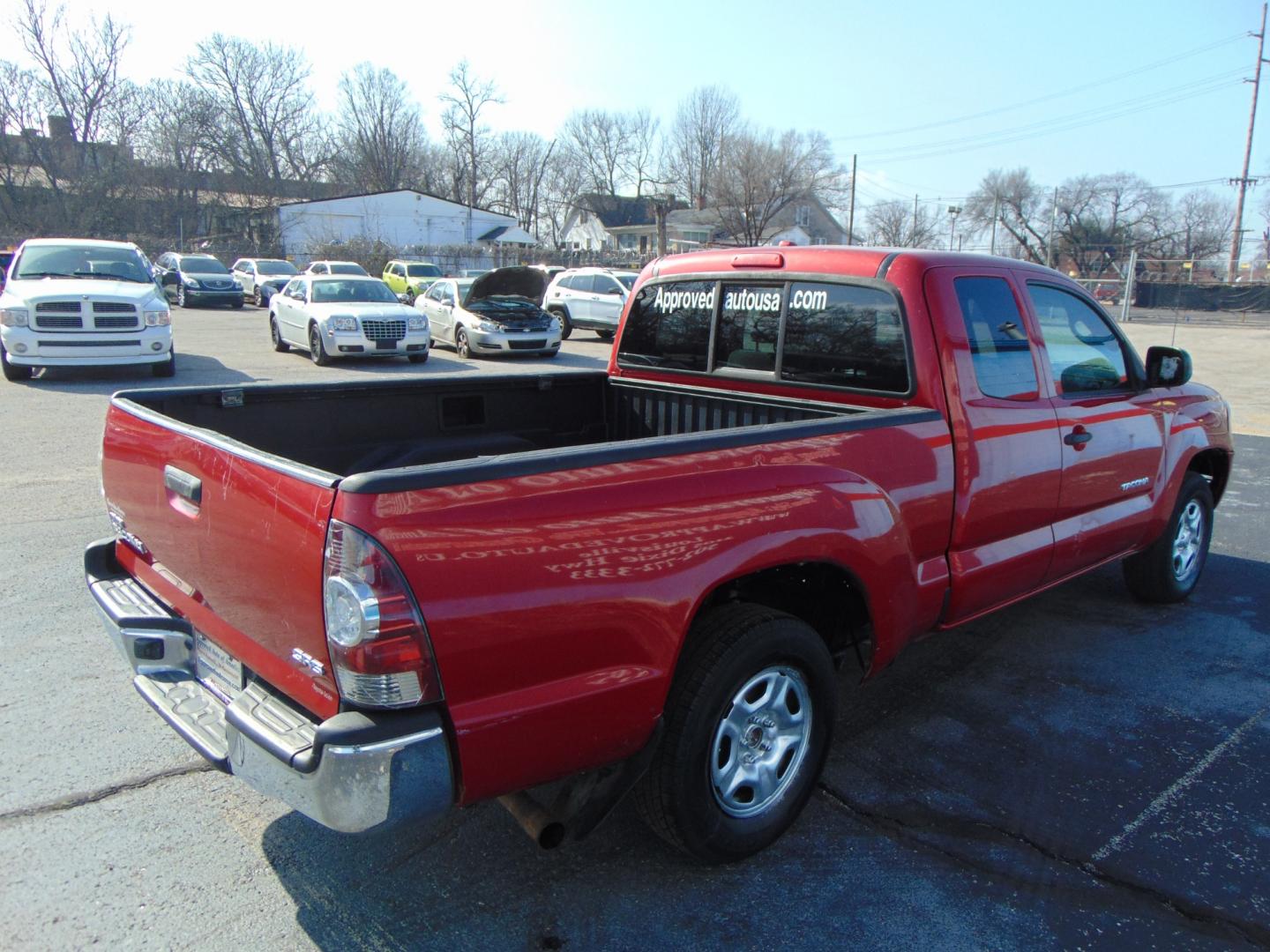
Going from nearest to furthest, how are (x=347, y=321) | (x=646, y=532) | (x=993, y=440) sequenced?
1. (x=646, y=532)
2. (x=993, y=440)
3. (x=347, y=321)

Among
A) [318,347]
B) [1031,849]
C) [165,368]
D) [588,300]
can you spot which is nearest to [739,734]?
[1031,849]

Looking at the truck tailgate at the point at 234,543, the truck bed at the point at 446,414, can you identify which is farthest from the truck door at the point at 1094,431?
the truck tailgate at the point at 234,543

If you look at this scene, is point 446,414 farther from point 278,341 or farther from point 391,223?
point 391,223

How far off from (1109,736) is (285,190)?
7626 centimetres

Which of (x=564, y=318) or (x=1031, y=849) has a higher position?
(x=564, y=318)

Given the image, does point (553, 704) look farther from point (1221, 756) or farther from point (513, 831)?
point (1221, 756)

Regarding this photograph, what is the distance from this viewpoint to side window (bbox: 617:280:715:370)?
436cm

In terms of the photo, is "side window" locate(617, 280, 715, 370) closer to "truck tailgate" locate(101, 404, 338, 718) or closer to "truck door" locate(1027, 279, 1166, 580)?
"truck door" locate(1027, 279, 1166, 580)

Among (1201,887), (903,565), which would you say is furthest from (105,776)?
(1201,887)

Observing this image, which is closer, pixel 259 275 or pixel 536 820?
pixel 536 820

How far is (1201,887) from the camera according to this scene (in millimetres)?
2783

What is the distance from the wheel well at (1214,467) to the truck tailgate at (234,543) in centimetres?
504

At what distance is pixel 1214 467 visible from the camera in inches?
215

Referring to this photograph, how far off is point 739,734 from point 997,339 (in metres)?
2.07
